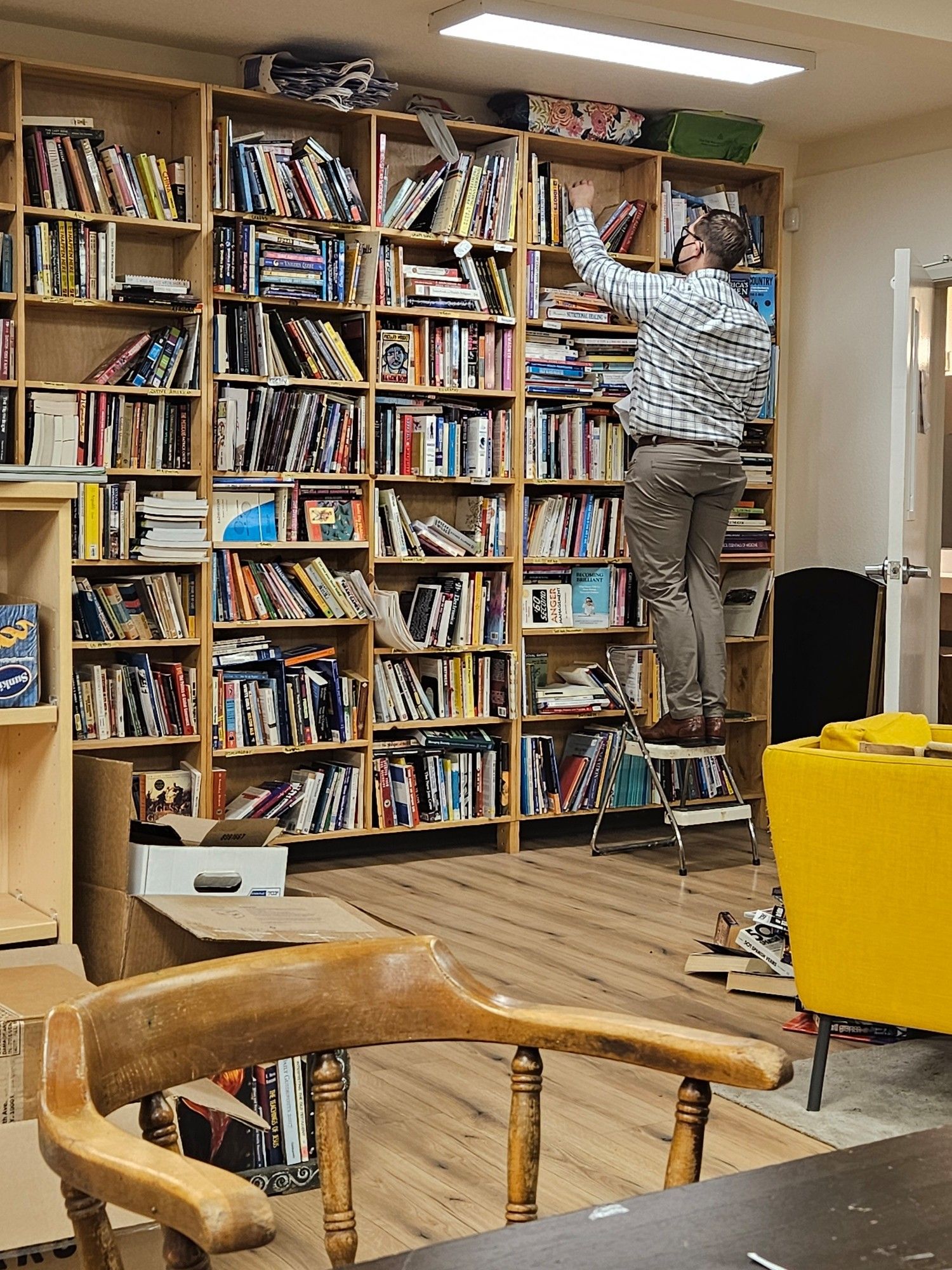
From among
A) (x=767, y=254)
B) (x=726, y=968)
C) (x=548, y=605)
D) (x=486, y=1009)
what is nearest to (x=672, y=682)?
(x=548, y=605)

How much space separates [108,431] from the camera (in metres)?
5.17

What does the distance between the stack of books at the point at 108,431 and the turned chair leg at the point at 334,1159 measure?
3.97 metres

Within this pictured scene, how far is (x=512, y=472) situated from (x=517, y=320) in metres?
0.57

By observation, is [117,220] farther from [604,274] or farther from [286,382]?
[604,274]

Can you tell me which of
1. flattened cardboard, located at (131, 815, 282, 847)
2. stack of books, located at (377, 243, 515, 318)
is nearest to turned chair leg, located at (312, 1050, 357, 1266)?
flattened cardboard, located at (131, 815, 282, 847)

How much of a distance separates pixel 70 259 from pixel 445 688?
79.8 inches

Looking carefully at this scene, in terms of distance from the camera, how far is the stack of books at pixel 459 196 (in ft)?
18.4

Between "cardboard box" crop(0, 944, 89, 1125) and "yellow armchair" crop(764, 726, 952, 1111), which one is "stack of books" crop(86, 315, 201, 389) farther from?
"cardboard box" crop(0, 944, 89, 1125)

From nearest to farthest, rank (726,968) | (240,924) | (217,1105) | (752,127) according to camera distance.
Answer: (217,1105) < (240,924) < (726,968) < (752,127)

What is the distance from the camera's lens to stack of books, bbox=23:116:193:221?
5.01 meters

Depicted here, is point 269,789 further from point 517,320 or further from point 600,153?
point 600,153

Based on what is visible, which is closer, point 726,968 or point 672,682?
point 726,968

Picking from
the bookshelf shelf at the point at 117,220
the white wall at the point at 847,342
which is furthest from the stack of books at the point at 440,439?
the white wall at the point at 847,342

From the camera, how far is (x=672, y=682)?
5.53 metres
